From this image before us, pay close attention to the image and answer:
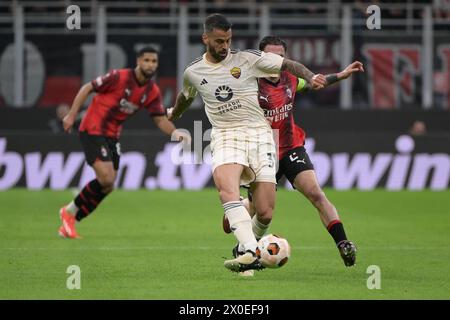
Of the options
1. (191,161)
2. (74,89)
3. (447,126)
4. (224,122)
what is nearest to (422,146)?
(447,126)

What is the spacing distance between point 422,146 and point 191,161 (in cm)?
462

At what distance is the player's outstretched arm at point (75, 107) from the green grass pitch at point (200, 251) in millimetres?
1374

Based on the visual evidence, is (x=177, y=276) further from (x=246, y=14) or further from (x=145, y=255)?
(x=246, y=14)

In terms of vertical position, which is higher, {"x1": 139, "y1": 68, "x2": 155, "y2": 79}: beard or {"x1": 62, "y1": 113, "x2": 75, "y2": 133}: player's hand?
{"x1": 139, "y1": 68, "x2": 155, "y2": 79}: beard

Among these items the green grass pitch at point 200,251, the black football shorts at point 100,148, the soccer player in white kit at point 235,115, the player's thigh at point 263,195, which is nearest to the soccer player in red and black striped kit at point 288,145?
the player's thigh at point 263,195

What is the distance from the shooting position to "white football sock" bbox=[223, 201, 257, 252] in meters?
9.11

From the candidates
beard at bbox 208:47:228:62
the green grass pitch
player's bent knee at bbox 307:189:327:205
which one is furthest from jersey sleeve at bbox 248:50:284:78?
the green grass pitch

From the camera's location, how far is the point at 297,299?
830 centimetres

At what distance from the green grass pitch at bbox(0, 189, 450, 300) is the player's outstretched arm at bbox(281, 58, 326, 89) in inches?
65.4

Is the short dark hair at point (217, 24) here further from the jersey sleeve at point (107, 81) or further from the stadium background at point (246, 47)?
the stadium background at point (246, 47)

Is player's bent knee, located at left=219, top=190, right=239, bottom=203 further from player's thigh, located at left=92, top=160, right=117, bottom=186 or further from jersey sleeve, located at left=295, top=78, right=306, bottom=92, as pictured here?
player's thigh, located at left=92, top=160, right=117, bottom=186

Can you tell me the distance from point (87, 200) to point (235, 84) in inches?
184

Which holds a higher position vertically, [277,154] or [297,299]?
[277,154]

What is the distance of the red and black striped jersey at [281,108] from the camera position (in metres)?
10.6
